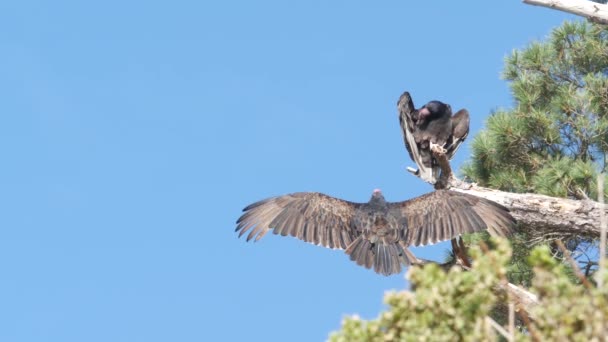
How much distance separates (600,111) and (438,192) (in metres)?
1.84

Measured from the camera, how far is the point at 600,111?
8.36 m

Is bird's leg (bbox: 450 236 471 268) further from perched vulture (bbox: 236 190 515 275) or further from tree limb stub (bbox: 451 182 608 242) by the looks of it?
tree limb stub (bbox: 451 182 608 242)

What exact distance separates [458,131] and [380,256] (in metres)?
1.66

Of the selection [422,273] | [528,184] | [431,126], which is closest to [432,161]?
[431,126]

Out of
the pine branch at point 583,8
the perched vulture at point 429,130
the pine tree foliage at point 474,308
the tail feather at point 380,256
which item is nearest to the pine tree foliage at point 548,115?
the perched vulture at point 429,130

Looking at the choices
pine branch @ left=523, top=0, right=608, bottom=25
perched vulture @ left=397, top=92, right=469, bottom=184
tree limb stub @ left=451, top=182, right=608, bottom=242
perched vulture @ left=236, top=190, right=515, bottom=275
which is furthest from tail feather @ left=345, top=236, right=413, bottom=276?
pine branch @ left=523, top=0, right=608, bottom=25

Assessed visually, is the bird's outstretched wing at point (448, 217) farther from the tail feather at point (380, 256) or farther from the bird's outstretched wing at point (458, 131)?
the bird's outstretched wing at point (458, 131)

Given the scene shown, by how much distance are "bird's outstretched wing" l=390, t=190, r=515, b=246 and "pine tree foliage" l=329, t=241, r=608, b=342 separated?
14.2ft

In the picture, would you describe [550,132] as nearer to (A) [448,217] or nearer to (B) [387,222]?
(A) [448,217]

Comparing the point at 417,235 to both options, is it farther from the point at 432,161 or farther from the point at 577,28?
the point at 577,28

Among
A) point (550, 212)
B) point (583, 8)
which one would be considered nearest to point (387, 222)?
point (550, 212)

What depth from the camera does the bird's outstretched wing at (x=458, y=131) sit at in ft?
26.0

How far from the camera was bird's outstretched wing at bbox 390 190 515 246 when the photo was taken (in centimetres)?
698

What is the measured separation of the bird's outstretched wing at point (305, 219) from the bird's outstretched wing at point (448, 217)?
13.3 inches
